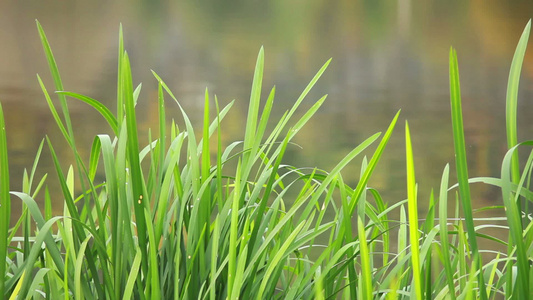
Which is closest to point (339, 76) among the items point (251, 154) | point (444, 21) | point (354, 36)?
point (354, 36)

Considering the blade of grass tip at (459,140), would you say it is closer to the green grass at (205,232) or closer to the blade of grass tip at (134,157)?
the green grass at (205,232)

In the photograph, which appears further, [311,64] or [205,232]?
[311,64]

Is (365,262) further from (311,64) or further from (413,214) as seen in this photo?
(311,64)

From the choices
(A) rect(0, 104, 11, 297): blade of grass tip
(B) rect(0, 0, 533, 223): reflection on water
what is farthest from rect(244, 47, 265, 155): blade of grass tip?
(B) rect(0, 0, 533, 223): reflection on water

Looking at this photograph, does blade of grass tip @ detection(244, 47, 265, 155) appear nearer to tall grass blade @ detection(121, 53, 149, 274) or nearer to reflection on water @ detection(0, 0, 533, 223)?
tall grass blade @ detection(121, 53, 149, 274)

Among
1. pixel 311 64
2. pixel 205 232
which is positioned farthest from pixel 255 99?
pixel 311 64

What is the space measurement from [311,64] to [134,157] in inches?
26.8

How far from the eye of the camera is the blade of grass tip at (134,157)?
0.77ft

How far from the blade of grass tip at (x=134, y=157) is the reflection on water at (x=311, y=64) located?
0.59 metres

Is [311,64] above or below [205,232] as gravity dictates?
above

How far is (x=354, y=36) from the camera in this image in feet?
2.95

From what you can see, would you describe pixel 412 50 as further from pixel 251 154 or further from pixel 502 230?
pixel 251 154

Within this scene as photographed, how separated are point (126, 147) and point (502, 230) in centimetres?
72

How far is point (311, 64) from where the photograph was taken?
0.89 metres
